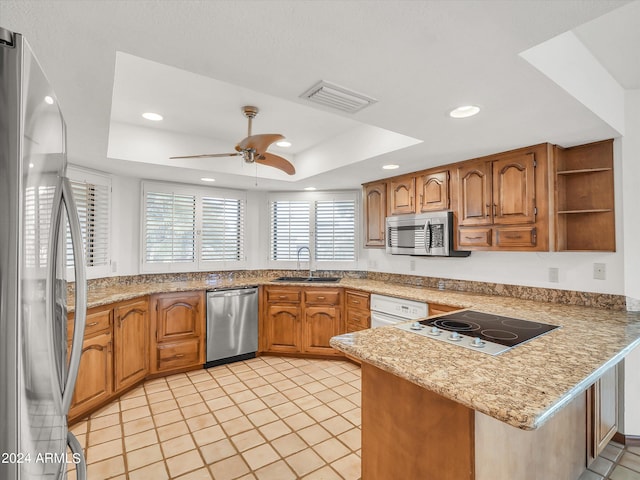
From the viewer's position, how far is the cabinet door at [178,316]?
3422 millimetres

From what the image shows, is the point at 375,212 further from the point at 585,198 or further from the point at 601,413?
the point at 601,413

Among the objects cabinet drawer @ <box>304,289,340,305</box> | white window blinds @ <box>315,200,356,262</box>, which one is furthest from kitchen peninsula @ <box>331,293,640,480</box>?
white window blinds @ <box>315,200,356,262</box>

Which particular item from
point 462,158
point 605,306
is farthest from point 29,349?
point 605,306

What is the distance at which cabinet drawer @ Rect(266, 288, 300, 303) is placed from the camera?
4.00 m

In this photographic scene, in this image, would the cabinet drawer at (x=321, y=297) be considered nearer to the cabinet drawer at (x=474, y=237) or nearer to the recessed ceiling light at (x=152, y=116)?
the cabinet drawer at (x=474, y=237)

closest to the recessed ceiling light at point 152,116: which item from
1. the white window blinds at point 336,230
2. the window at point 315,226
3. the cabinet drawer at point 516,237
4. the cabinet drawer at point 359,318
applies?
the window at point 315,226

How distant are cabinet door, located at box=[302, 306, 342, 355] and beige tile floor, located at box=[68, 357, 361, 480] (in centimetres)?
40

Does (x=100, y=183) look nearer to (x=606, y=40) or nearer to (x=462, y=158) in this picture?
(x=462, y=158)

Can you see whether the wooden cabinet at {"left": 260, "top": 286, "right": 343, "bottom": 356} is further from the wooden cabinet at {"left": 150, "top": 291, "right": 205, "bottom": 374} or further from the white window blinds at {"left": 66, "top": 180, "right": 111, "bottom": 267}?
the white window blinds at {"left": 66, "top": 180, "right": 111, "bottom": 267}

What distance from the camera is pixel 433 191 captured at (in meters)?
3.28

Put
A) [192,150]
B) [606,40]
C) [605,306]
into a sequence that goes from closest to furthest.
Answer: [606,40], [605,306], [192,150]

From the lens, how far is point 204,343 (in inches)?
144

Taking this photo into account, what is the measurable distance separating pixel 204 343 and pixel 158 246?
130cm

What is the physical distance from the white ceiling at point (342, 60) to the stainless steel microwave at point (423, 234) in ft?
2.14
